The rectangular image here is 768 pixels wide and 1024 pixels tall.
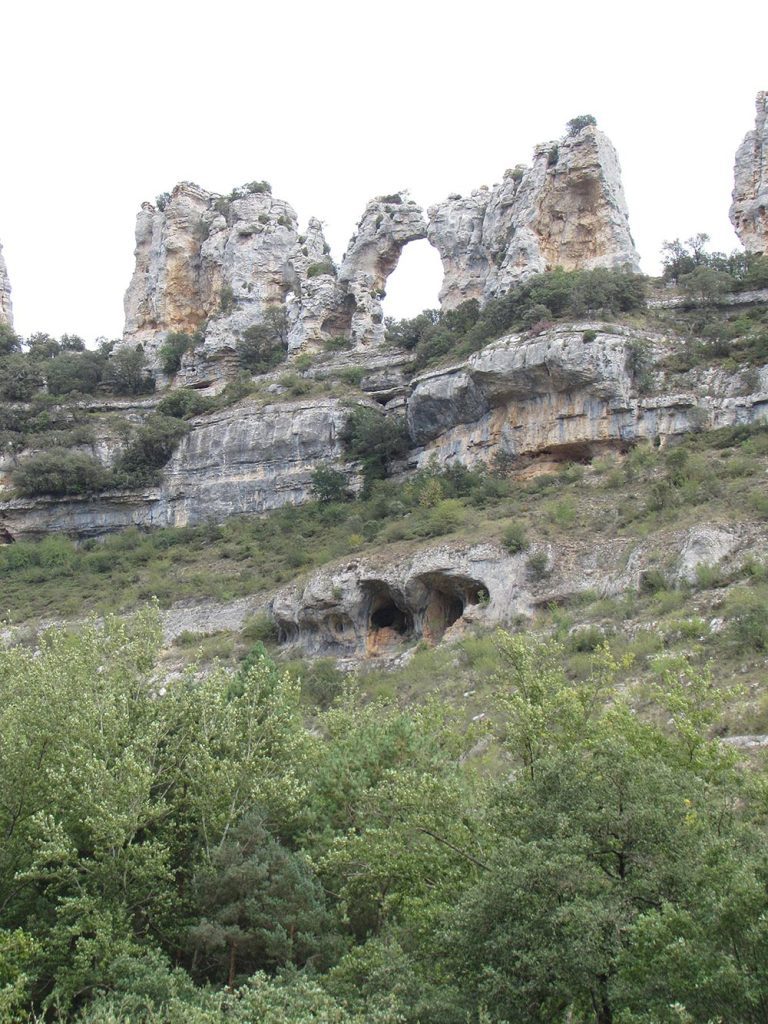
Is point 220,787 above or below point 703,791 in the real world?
below

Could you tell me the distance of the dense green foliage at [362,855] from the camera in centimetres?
1185

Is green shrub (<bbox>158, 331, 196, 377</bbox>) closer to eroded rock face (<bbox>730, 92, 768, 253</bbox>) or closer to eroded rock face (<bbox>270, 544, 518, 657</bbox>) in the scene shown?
eroded rock face (<bbox>270, 544, 518, 657</bbox>)

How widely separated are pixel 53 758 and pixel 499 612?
62.6 ft

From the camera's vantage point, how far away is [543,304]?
48.2 meters

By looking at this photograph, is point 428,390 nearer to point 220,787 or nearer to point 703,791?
point 220,787

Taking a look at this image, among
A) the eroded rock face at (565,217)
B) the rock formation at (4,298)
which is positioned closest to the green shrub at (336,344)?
the eroded rock face at (565,217)

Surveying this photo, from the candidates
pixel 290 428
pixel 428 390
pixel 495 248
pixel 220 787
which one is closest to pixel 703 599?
pixel 220 787

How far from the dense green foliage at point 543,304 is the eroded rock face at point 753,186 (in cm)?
936

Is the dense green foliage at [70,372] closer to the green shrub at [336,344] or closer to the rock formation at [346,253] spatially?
the rock formation at [346,253]

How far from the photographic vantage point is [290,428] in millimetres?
52281

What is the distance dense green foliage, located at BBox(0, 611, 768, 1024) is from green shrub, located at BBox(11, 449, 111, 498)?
3245cm

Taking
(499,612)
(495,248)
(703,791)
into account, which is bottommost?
(499,612)

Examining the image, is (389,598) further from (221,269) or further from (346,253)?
(221,269)

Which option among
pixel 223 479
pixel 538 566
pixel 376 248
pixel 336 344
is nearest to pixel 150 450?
pixel 223 479
